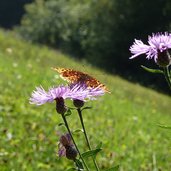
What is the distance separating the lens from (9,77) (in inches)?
372

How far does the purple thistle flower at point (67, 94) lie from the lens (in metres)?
1.91

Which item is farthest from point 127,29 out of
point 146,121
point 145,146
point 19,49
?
point 145,146

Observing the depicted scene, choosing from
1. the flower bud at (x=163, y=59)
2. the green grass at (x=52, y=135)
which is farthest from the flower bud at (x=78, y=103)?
the green grass at (x=52, y=135)

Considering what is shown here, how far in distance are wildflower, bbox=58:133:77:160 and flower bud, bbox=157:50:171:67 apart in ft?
1.62

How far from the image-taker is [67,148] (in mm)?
2127

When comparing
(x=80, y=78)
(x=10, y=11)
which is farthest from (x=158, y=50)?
(x=10, y=11)

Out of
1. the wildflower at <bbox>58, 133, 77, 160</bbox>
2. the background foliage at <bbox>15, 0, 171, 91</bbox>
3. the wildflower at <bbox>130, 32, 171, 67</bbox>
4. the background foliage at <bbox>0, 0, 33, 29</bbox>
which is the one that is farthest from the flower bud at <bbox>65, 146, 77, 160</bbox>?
the background foliage at <bbox>0, 0, 33, 29</bbox>

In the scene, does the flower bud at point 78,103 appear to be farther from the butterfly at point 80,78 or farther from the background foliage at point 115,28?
the background foliage at point 115,28

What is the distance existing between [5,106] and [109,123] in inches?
75.2

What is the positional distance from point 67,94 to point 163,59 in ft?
1.36

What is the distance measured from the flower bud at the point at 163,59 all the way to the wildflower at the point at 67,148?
495 millimetres

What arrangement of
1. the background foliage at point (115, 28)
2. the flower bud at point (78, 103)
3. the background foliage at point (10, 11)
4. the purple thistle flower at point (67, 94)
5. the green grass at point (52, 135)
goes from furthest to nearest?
1. the background foliage at point (10, 11)
2. the background foliage at point (115, 28)
3. the green grass at point (52, 135)
4. the flower bud at point (78, 103)
5. the purple thistle flower at point (67, 94)

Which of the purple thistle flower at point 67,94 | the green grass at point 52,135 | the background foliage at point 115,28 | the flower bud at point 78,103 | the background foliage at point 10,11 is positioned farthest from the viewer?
the background foliage at point 10,11

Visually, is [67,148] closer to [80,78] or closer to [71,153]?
[71,153]
